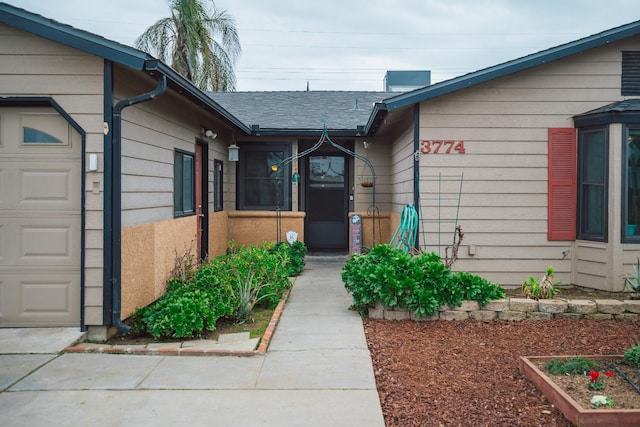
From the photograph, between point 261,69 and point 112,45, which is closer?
point 112,45

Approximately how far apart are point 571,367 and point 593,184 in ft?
13.2

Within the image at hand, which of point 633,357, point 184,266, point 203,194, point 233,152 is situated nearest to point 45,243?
point 184,266

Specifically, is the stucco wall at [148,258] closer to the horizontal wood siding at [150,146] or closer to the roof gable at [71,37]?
the horizontal wood siding at [150,146]

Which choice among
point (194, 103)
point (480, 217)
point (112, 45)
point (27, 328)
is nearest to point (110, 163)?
point (112, 45)

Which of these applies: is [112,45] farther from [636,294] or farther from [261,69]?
[261,69]

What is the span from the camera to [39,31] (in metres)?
5.49

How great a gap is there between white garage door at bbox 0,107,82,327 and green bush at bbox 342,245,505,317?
2.99 metres

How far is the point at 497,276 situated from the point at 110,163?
5.17 m

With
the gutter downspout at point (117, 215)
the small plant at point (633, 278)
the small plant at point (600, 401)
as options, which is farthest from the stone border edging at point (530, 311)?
the gutter downspout at point (117, 215)

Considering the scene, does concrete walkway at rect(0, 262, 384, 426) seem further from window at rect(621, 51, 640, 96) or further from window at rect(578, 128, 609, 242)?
window at rect(621, 51, 640, 96)

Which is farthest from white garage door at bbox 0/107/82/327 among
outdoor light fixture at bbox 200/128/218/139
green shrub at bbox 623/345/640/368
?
green shrub at bbox 623/345/640/368

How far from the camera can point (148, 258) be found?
6.76m

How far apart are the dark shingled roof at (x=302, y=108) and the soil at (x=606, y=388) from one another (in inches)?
300

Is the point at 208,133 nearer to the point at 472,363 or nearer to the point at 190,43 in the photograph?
the point at 472,363
